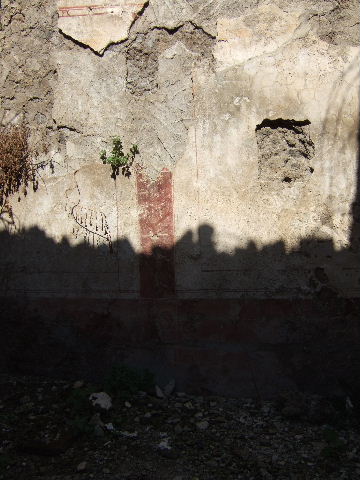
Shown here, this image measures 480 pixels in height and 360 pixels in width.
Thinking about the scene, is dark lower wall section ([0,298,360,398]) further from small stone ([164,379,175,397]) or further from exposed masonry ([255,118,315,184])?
exposed masonry ([255,118,315,184])

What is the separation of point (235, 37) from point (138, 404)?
278cm

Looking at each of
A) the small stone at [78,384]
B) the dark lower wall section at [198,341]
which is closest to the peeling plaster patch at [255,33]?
the dark lower wall section at [198,341]

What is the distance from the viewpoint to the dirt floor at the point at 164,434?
2.67 meters

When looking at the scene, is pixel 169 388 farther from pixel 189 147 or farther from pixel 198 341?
pixel 189 147

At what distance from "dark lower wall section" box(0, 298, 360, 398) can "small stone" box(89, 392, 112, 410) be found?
428 millimetres

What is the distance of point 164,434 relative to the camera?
10.0ft

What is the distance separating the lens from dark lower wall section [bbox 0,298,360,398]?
3.47 m

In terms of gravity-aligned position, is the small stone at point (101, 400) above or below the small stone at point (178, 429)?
above

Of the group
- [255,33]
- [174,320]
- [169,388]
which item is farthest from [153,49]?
[169,388]

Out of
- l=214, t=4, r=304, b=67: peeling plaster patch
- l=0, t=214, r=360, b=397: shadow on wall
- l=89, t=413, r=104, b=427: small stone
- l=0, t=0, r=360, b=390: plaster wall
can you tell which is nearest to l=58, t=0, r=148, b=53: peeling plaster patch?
l=0, t=0, r=360, b=390: plaster wall

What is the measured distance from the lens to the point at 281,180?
11.5 ft

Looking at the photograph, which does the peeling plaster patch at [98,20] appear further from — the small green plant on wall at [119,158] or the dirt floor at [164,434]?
the dirt floor at [164,434]

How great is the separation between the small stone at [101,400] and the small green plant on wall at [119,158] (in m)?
1.66

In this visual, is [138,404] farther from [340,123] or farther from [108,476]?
[340,123]
